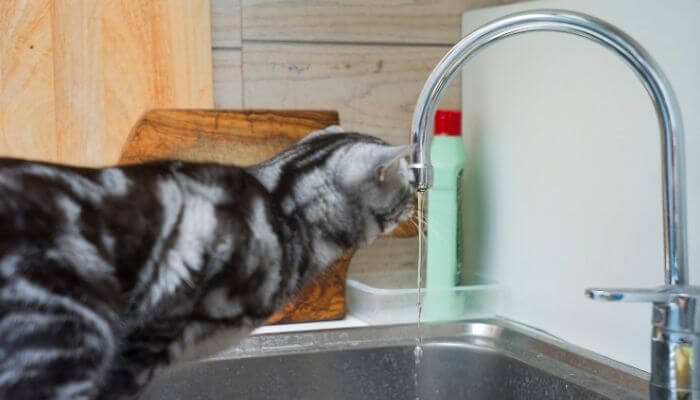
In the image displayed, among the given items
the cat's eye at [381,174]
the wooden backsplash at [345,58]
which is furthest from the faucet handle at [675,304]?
the wooden backsplash at [345,58]

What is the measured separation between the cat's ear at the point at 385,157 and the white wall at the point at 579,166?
30cm

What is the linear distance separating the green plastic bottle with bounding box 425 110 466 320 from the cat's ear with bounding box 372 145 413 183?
1.02ft

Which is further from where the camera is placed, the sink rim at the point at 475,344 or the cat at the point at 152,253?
the sink rim at the point at 475,344

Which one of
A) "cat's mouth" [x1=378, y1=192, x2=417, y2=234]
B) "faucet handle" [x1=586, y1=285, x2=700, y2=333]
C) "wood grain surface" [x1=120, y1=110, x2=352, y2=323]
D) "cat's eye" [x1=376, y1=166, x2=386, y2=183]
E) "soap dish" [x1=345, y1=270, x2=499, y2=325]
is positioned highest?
"wood grain surface" [x1=120, y1=110, x2=352, y2=323]

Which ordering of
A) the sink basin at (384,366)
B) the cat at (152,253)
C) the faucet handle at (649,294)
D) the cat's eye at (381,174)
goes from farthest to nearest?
1. the sink basin at (384,366)
2. the cat's eye at (381,174)
3. the faucet handle at (649,294)
4. the cat at (152,253)

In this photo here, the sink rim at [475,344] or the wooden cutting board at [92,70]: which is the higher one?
the wooden cutting board at [92,70]

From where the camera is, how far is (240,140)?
121cm

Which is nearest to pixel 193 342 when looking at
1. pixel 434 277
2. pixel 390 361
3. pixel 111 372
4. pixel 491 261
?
pixel 111 372

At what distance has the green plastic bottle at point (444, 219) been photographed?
1256mm

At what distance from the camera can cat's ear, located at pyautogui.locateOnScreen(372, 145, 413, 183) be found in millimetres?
907

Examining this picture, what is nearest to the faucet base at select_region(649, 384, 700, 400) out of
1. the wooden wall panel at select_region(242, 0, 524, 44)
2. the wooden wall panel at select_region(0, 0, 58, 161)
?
the wooden wall panel at select_region(242, 0, 524, 44)

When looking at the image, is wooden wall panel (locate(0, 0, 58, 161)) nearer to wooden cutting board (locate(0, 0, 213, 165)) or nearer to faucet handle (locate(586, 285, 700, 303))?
wooden cutting board (locate(0, 0, 213, 165))

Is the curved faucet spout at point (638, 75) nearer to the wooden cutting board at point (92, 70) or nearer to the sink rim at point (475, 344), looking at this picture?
the sink rim at point (475, 344)

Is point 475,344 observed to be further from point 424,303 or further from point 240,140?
point 240,140
